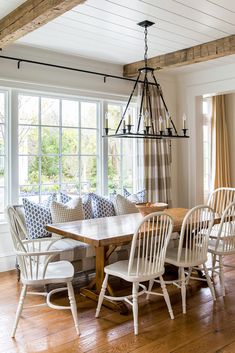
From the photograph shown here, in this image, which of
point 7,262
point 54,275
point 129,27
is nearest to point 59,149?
point 7,262

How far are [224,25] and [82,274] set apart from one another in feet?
9.65

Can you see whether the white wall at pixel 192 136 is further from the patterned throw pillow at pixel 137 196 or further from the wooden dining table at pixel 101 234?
the wooden dining table at pixel 101 234

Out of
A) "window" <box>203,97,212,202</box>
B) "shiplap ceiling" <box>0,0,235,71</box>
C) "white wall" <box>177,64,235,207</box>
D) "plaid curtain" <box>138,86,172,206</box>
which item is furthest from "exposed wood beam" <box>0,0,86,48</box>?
"window" <box>203,97,212,202</box>

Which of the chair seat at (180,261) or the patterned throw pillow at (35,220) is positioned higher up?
the patterned throw pillow at (35,220)

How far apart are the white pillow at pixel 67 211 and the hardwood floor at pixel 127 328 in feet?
2.86

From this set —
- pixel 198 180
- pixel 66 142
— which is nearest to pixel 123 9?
pixel 66 142

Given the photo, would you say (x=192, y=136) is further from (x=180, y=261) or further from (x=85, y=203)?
(x=180, y=261)

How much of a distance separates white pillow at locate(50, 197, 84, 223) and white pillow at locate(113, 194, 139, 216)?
0.53 metres

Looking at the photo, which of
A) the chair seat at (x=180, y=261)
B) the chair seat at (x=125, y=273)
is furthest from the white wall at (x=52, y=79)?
the chair seat at (x=180, y=261)

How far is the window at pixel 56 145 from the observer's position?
4.50 metres

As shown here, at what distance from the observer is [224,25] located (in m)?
3.67

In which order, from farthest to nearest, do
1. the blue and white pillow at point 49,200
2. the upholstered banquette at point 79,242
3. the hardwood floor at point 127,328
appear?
1. the blue and white pillow at point 49,200
2. the upholstered banquette at point 79,242
3. the hardwood floor at point 127,328

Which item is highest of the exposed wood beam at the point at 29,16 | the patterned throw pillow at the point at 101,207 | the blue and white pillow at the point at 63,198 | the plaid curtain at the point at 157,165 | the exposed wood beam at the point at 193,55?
the exposed wood beam at the point at 193,55

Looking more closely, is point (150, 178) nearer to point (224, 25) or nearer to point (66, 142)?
point (66, 142)
